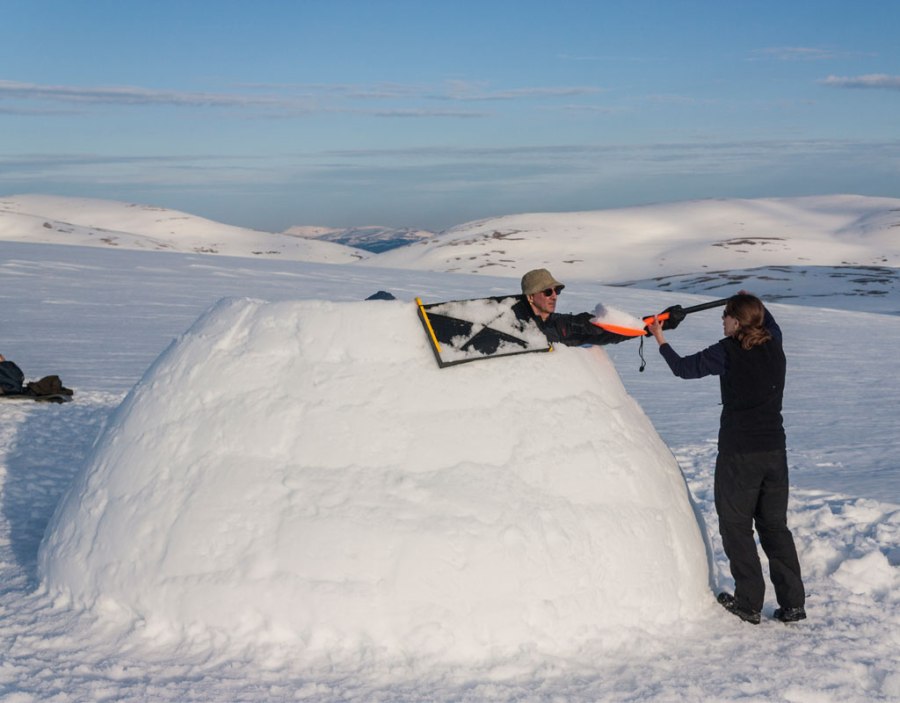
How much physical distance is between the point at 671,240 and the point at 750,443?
8374 centimetres

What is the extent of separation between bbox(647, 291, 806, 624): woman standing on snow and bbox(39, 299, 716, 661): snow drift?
297mm

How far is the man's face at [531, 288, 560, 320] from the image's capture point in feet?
16.5

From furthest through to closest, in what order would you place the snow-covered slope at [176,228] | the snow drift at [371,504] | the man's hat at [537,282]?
the snow-covered slope at [176,228]
the man's hat at [537,282]
the snow drift at [371,504]

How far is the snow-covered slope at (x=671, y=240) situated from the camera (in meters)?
72.2

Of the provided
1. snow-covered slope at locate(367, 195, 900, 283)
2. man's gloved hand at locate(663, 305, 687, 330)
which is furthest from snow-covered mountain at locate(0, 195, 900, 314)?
man's gloved hand at locate(663, 305, 687, 330)

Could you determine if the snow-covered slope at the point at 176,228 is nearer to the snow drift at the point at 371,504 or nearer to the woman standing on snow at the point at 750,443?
the snow drift at the point at 371,504

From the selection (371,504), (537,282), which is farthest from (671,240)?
(371,504)

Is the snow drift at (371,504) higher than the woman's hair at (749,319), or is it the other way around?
the woman's hair at (749,319)

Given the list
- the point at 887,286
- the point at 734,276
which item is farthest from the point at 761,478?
the point at 734,276

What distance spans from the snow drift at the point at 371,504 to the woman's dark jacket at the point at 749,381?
0.52 metres

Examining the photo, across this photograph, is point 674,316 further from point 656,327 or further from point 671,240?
point 671,240

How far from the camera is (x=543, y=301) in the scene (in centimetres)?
503

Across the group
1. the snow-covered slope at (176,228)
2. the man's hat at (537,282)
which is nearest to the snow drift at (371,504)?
the man's hat at (537,282)

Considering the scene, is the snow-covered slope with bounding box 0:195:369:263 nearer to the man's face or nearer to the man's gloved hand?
the man's face
